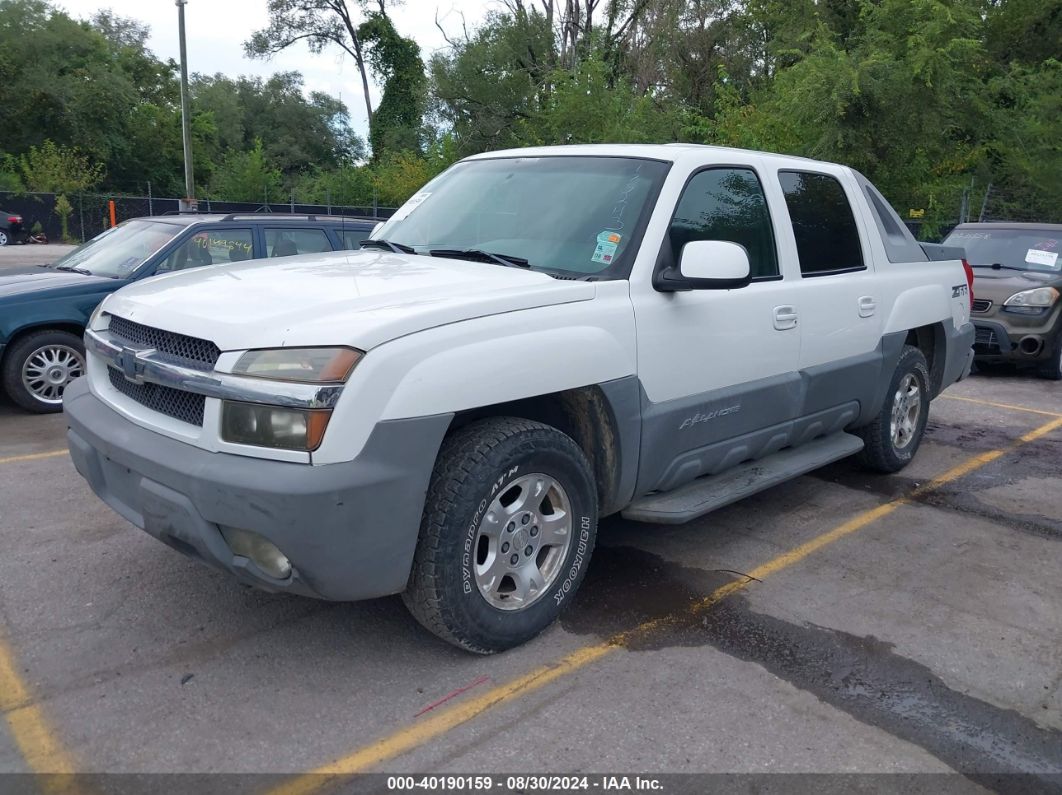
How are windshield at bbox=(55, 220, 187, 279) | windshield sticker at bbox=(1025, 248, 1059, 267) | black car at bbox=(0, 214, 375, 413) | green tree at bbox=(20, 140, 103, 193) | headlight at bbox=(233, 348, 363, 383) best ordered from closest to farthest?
headlight at bbox=(233, 348, 363, 383) < black car at bbox=(0, 214, 375, 413) < windshield at bbox=(55, 220, 187, 279) < windshield sticker at bbox=(1025, 248, 1059, 267) < green tree at bbox=(20, 140, 103, 193)

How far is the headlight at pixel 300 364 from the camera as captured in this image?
2.83m

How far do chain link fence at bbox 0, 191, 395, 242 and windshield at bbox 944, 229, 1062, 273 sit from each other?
81.8 feet

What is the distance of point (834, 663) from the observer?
11.3 feet

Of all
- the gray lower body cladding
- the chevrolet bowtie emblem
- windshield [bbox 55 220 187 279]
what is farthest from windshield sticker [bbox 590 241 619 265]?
windshield [bbox 55 220 187 279]

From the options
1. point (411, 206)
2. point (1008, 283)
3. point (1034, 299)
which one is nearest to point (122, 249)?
point (411, 206)

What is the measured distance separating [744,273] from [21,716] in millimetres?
3054

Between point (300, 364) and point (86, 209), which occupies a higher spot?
point (86, 209)

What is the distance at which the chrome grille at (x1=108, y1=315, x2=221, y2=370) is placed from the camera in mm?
3053

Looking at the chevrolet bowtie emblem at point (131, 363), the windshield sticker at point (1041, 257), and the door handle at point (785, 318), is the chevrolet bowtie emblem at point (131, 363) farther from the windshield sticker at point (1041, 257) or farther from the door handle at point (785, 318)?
the windshield sticker at point (1041, 257)

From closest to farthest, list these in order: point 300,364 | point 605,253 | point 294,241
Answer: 1. point 300,364
2. point 605,253
3. point 294,241

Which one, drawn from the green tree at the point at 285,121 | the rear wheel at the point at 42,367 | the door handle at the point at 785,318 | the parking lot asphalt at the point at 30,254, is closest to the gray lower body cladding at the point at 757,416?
the door handle at the point at 785,318

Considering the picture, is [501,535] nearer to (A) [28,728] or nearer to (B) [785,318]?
(A) [28,728]

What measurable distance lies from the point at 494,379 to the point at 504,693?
1091 millimetres

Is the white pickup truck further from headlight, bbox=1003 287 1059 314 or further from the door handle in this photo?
headlight, bbox=1003 287 1059 314
